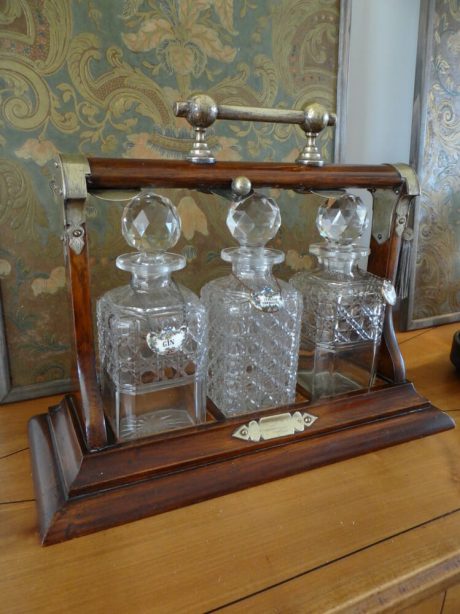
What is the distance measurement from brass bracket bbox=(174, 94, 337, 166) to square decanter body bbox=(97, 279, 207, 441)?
0.49 ft

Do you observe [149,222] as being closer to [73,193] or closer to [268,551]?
[73,193]

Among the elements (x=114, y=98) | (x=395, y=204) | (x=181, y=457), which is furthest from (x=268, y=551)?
(x=114, y=98)

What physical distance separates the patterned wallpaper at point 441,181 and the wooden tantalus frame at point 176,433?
360mm

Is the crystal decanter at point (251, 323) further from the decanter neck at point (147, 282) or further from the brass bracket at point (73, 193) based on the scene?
the brass bracket at point (73, 193)

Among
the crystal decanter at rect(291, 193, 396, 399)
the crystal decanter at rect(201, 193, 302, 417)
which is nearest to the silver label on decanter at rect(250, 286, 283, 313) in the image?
the crystal decanter at rect(201, 193, 302, 417)

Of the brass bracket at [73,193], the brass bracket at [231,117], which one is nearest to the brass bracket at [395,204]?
the brass bracket at [231,117]

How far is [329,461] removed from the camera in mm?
593

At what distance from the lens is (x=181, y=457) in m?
0.54

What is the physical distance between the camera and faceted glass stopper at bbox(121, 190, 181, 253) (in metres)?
0.55

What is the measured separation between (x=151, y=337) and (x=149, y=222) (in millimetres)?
118

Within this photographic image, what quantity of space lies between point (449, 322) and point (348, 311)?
0.51m

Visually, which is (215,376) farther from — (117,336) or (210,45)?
(210,45)

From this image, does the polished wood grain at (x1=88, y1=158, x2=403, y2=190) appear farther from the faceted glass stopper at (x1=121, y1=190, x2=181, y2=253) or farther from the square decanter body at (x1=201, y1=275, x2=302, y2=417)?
the square decanter body at (x1=201, y1=275, x2=302, y2=417)

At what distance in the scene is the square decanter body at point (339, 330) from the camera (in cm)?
67
